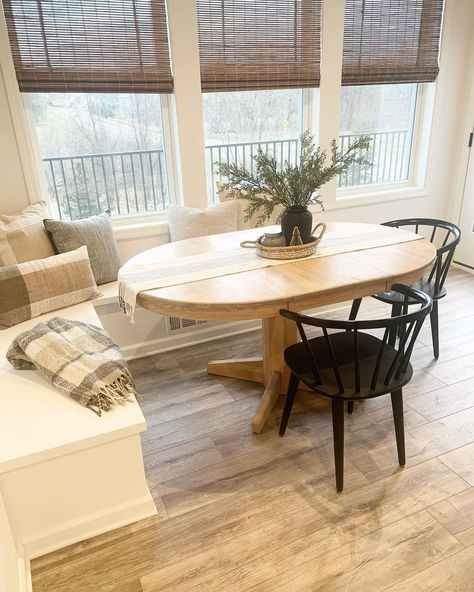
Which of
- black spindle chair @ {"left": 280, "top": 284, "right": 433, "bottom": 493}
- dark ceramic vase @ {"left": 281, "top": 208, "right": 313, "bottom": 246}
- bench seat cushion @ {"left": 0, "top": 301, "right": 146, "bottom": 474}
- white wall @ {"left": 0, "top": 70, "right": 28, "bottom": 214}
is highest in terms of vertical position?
white wall @ {"left": 0, "top": 70, "right": 28, "bottom": 214}

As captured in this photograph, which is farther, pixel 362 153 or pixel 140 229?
pixel 362 153

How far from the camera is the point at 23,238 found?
242 centimetres

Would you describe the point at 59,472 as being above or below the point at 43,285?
below

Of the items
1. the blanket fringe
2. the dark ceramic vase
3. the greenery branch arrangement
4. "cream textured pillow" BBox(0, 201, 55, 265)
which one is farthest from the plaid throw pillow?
the dark ceramic vase

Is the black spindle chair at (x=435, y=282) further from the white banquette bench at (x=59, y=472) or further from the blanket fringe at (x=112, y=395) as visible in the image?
the white banquette bench at (x=59, y=472)

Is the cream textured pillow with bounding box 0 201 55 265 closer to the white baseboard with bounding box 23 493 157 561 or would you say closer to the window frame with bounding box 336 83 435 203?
the white baseboard with bounding box 23 493 157 561

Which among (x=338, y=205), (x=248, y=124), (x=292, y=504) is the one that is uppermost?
(x=248, y=124)

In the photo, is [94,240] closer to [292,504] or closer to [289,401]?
[289,401]

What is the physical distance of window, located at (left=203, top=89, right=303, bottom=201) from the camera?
124 inches

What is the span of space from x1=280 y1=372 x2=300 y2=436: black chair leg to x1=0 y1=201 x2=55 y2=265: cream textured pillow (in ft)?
4.90

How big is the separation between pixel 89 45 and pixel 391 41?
218 centimetres

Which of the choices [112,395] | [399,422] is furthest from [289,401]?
[112,395]

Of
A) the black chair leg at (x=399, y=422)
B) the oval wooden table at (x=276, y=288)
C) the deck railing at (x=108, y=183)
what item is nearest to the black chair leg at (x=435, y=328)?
the oval wooden table at (x=276, y=288)

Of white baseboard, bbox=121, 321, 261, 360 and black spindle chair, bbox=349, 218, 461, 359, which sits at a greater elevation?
black spindle chair, bbox=349, 218, 461, 359
